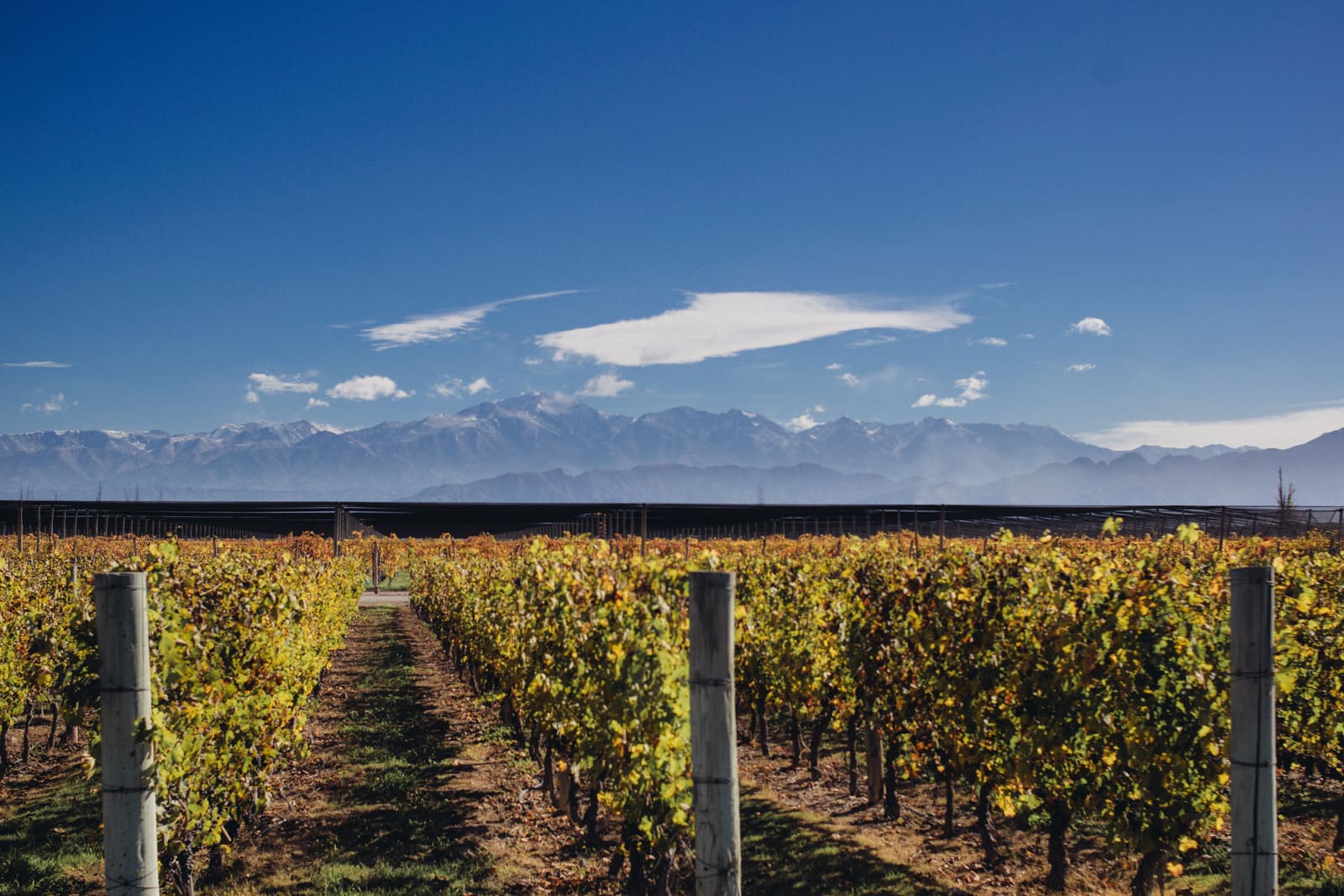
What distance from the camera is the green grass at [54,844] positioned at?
6.80m

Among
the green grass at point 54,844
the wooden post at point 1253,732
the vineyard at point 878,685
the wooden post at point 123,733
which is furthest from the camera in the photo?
the green grass at point 54,844

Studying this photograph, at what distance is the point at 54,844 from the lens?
7684 millimetres

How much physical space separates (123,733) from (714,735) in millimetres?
2657

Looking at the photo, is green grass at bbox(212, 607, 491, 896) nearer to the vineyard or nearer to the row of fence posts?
the vineyard

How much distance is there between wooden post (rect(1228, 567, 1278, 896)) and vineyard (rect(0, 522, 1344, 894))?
113cm

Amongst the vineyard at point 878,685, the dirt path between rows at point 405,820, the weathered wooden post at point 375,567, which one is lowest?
the weathered wooden post at point 375,567

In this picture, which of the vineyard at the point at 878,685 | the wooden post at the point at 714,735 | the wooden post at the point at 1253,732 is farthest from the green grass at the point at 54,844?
the wooden post at the point at 1253,732

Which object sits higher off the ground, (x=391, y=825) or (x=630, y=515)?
(x=630, y=515)

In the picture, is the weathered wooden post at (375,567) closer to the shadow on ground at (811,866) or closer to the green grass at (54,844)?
the green grass at (54,844)

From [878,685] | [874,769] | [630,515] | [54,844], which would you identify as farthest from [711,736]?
[630,515]

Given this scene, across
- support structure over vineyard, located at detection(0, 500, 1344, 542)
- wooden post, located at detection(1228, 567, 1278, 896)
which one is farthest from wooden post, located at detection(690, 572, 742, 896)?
support structure over vineyard, located at detection(0, 500, 1344, 542)

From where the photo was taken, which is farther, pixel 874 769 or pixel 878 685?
pixel 874 769

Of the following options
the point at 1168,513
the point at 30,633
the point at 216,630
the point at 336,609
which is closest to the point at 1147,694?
the point at 216,630

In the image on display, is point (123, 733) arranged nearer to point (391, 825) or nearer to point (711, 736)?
point (711, 736)
